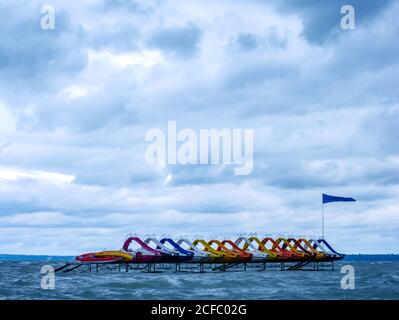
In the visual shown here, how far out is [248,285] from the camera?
59031 mm

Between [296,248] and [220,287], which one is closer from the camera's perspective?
[220,287]
